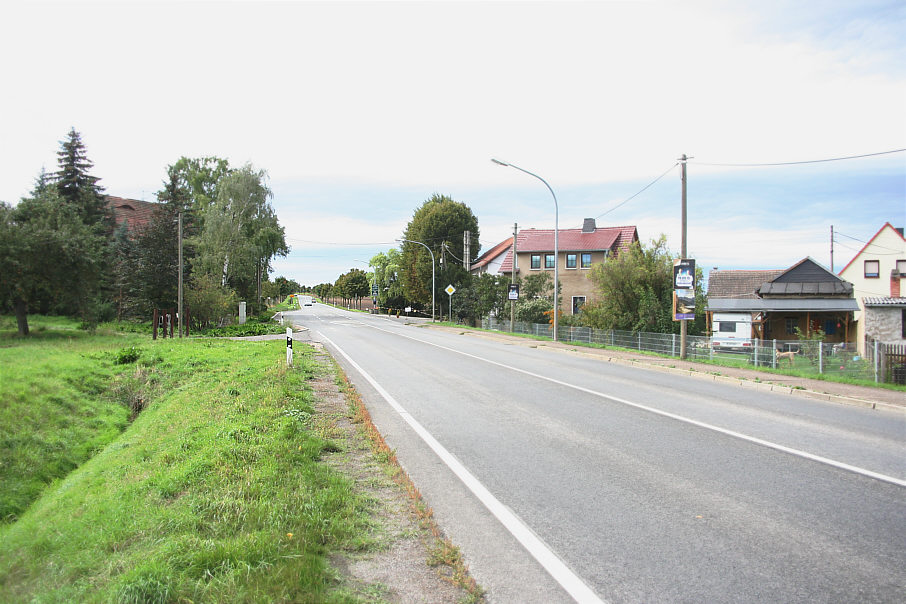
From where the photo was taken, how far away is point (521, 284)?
3897 cm

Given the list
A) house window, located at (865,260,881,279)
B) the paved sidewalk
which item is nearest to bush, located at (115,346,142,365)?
the paved sidewalk

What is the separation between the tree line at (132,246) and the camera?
28.6 m

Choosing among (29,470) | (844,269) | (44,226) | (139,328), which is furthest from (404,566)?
(844,269)

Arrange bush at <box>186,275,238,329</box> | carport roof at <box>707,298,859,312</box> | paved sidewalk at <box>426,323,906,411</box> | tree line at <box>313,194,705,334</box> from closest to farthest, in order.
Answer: paved sidewalk at <box>426,323,906,411</box>, tree line at <box>313,194,705,334</box>, carport roof at <box>707,298,859,312</box>, bush at <box>186,275,238,329</box>

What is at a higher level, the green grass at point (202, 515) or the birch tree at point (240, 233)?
the birch tree at point (240, 233)

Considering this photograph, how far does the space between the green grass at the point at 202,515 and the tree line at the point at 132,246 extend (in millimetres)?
21393

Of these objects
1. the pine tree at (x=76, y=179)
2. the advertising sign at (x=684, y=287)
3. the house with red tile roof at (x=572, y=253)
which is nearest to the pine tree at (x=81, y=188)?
the pine tree at (x=76, y=179)

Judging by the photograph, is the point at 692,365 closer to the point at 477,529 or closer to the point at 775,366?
the point at 775,366

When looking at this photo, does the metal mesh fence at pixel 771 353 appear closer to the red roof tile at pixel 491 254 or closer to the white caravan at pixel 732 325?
the white caravan at pixel 732 325

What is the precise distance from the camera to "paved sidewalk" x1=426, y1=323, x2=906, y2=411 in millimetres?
11453

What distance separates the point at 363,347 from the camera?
24.2 metres

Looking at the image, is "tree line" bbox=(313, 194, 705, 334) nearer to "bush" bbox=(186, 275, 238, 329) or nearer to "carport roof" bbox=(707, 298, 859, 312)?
"carport roof" bbox=(707, 298, 859, 312)

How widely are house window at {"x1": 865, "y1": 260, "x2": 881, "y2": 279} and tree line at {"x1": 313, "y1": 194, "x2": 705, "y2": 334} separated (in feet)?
92.8

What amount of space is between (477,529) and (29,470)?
10.9 metres
